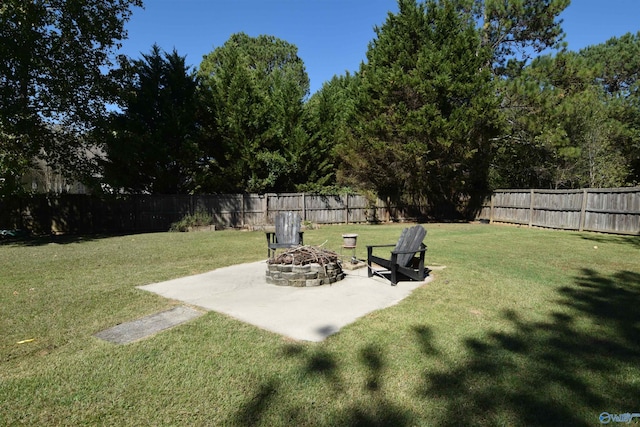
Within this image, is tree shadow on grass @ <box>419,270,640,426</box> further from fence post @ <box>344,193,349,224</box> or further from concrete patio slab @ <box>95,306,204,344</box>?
fence post @ <box>344,193,349,224</box>

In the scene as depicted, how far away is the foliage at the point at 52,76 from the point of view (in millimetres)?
10609

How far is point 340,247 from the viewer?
948 centimetres

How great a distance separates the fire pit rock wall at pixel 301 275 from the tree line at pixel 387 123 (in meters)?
10.6

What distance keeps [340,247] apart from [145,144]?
10338 mm

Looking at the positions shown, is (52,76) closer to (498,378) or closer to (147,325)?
(147,325)

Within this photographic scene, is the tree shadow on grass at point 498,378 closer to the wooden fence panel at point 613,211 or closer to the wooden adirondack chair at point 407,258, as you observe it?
the wooden adirondack chair at point 407,258

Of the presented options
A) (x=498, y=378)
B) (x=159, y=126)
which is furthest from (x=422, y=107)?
(x=498, y=378)

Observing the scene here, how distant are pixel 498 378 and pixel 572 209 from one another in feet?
45.7

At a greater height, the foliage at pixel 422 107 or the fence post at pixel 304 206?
the foliage at pixel 422 107

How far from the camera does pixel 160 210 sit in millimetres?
15906

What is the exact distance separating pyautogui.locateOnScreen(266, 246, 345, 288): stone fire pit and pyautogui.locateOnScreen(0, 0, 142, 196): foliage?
985 cm

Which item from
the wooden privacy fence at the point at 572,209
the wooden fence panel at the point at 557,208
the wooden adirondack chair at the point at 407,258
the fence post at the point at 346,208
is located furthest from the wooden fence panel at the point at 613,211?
the wooden adirondack chair at the point at 407,258

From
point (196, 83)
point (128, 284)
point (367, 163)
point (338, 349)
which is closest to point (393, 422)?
point (338, 349)

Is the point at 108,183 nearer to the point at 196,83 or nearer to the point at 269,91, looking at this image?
the point at 196,83
